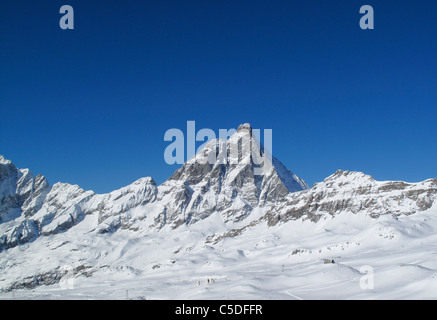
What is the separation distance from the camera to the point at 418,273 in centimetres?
7812
